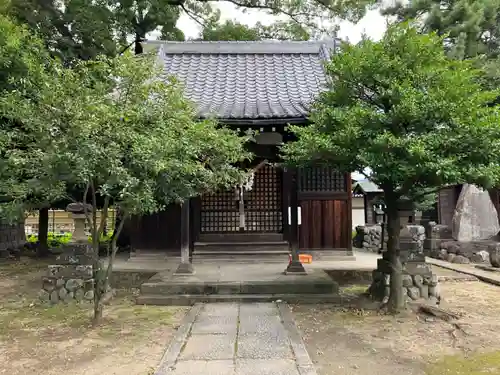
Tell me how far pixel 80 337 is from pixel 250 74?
28.6ft

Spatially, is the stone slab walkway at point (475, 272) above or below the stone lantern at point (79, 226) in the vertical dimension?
below

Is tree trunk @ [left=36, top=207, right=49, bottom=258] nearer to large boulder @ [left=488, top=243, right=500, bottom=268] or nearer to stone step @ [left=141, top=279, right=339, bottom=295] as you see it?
stone step @ [left=141, top=279, right=339, bottom=295]

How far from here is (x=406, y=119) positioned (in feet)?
18.1

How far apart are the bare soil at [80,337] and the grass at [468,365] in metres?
3.04

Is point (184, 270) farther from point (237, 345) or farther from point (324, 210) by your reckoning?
point (324, 210)

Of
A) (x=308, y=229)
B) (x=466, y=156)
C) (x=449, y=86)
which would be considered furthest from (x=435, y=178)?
(x=308, y=229)

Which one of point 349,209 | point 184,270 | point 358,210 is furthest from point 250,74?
point 358,210

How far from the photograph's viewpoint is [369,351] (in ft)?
15.8

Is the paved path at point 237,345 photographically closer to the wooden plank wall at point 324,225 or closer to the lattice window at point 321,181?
the wooden plank wall at point 324,225

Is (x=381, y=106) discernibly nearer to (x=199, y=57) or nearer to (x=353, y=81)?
(x=353, y=81)

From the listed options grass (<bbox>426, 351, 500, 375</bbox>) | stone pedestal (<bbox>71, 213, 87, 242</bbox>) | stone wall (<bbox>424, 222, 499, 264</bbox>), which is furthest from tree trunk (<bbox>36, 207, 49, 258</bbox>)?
stone wall (<bbox>424, 222, 499, 264</bbox>)

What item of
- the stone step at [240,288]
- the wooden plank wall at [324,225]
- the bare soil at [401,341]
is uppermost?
the wooden plank wall at [324,225]

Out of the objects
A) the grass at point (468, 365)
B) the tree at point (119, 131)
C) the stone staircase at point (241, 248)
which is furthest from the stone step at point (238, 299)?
the stone staircase at point (241, 248)

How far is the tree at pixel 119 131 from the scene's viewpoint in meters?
4.74
